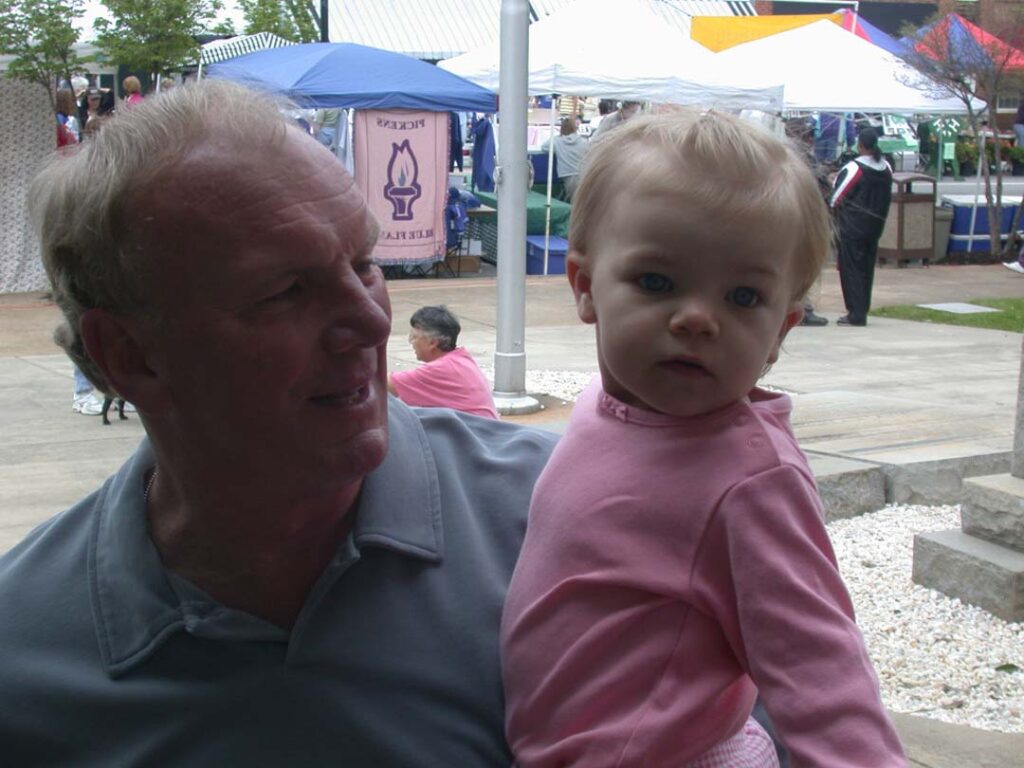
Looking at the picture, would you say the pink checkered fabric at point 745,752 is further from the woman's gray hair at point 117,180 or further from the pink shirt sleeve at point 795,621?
the woman's gray hair at point 117,180

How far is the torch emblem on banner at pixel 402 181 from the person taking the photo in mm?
15648

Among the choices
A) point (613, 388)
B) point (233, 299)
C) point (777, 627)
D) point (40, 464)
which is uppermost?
point (233, 299)

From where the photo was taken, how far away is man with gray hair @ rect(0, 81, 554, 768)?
1.78 m

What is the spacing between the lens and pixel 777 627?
1.63 m

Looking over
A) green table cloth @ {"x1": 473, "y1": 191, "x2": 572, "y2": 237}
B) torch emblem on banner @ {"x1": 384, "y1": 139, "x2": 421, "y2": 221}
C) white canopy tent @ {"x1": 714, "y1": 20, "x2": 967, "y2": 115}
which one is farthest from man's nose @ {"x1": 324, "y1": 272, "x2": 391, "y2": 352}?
white canopy tent @ {"x1": 714, "y1": 20, "x2": 967, "y2": 115}

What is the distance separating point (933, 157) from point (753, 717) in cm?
3253

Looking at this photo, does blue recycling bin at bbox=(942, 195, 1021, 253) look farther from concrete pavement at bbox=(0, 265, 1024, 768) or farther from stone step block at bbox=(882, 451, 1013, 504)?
stone step block at bbox=(882, 451, 1013, 504)

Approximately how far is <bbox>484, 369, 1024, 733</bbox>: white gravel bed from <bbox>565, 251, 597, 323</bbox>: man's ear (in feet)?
10.1

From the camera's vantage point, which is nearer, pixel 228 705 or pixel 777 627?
pixel 777 627

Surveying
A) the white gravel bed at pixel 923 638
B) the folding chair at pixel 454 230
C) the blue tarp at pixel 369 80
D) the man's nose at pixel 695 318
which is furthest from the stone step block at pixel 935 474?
the folding chair at pixel 454 230

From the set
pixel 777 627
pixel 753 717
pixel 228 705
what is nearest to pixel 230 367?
pixel 228 705

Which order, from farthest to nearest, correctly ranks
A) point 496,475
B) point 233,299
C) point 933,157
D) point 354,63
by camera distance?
1. point 933,157
2. point 354,63
3. point 496,475
4. point 233,299

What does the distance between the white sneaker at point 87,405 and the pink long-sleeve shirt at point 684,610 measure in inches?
304

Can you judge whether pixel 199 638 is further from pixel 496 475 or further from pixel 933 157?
pixel 933 157
